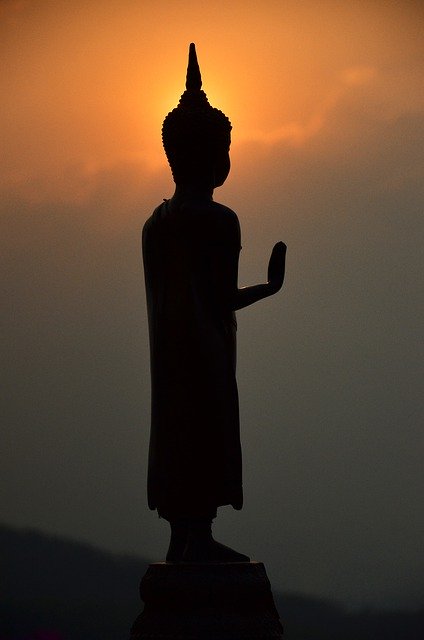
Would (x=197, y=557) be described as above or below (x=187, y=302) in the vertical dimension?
below

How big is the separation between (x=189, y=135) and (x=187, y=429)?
1263mm

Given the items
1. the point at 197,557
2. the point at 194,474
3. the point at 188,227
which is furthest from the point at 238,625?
the point at 188,227

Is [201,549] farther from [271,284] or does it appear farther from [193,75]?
[193,75]

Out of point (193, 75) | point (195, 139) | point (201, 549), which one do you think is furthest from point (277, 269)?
point (201, 549)

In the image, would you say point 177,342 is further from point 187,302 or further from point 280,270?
point 280,270

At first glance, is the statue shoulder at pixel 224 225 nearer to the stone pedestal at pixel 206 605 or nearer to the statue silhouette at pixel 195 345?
the statue silhouette at pixel 195 345

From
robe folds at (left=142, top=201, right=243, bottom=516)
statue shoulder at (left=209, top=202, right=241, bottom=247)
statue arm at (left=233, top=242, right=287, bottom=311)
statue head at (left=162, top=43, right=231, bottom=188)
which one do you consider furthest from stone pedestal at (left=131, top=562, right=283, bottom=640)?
statue head at (left=162, top=43, right=231, bottom=188)

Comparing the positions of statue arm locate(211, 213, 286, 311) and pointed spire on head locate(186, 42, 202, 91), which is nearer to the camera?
statue arm locate(211, 213, 286, 311)

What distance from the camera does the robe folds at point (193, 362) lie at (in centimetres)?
420

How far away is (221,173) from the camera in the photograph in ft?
15.2

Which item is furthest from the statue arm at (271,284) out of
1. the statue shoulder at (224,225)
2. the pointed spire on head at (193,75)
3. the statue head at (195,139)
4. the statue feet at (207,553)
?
the statue feet at (207,553)

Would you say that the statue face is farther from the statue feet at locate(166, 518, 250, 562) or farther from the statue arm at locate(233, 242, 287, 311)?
the statue feet at locate(166, 518, 250, 562)

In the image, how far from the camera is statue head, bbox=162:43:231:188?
4.52 metres

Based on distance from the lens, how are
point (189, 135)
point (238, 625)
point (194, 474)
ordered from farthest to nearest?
1. point (189, 135)
2. point (194, 474)
3. point (238, 625)
